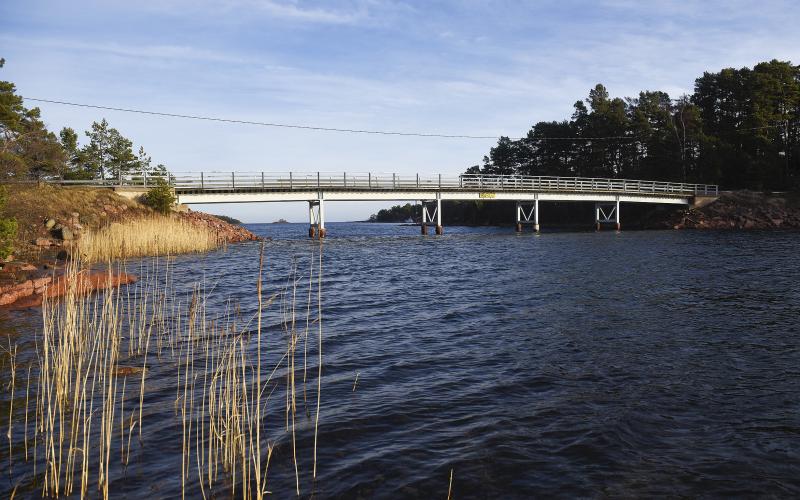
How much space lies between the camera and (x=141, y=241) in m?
27.0

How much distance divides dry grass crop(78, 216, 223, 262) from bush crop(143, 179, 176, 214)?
4.87m

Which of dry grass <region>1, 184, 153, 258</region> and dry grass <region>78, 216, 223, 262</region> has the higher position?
dry grass <region>1, 184, 153, 258</region>

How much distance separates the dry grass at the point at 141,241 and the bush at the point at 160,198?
4.87m

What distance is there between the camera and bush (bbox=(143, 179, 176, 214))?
3906 cm

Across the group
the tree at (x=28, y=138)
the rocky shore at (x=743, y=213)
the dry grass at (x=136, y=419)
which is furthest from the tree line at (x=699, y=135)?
the dry grass at (x=136, y=419)

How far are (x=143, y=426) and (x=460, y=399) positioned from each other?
475 centimetres

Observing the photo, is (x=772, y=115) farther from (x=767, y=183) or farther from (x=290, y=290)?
(x=290, y=290)

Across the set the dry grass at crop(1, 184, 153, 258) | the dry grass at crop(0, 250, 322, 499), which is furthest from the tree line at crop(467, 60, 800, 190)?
the dry grass at crop(0, 250, 322, 499)

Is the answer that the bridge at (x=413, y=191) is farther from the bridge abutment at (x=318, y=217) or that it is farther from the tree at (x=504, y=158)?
the tree at (x=504, y=158)

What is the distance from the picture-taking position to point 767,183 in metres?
69.7

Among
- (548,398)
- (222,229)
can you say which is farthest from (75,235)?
(548,398)

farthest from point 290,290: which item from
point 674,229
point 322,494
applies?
point 674,229

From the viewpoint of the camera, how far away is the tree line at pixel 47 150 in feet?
127

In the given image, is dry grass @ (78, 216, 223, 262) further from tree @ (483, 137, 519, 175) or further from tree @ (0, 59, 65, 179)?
tree @ (483, 137, 519, 175)
